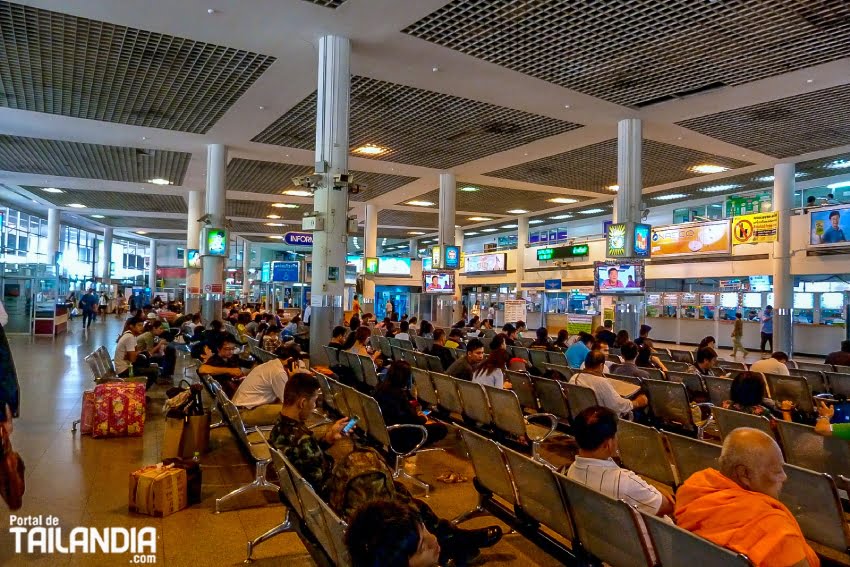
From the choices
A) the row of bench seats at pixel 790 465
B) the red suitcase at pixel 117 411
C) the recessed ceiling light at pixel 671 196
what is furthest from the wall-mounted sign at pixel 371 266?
the row of bench seats at pixel 790 465

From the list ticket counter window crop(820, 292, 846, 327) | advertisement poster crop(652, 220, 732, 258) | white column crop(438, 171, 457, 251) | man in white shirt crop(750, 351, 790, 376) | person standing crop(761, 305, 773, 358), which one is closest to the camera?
man in white shirt crop(750, 351, 790, 376)

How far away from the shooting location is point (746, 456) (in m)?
2.63

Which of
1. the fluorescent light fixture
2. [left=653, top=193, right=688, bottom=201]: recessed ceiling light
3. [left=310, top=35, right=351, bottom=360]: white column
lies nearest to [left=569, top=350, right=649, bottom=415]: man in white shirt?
[left=310, top=35, right=351, bottom=360]: white column

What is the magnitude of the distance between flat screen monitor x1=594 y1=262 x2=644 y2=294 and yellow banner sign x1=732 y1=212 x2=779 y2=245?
6307 mm

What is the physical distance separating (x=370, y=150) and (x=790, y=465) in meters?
15.9

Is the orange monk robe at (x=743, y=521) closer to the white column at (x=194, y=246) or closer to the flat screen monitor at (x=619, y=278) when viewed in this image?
the flat screen monitor at (x=619, y=278)

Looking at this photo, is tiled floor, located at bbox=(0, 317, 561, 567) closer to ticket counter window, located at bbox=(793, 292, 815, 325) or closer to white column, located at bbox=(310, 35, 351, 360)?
white column, located at bbox=(310, 35, 351, 360)

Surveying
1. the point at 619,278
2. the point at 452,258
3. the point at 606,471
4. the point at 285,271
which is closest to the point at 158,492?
the point at 606,471

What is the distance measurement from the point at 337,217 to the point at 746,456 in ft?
29.5

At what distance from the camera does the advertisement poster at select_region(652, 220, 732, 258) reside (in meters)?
20.2

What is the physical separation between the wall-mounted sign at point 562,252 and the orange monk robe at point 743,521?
23.8 metres

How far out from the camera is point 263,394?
21.0ft

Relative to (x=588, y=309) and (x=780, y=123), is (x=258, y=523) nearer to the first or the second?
(x=780, y=123)

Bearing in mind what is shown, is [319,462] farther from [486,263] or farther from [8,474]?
[486,263]
